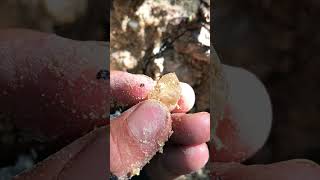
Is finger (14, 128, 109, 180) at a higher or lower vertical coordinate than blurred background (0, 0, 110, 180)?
lower

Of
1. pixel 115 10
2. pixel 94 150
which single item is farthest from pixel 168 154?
pixel 115 10

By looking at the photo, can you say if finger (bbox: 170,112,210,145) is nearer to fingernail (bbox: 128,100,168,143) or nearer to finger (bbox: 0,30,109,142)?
fingernail (bbox: 128,100,168,143)

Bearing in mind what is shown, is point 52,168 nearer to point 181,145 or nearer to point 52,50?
point 52,50

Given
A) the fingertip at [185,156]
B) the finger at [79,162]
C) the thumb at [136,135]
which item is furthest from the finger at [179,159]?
the finger at [79,162]

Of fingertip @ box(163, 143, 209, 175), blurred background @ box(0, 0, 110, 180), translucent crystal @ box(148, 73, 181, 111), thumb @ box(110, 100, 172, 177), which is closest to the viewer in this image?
blurred background @ box(0, 0, 110, 180)

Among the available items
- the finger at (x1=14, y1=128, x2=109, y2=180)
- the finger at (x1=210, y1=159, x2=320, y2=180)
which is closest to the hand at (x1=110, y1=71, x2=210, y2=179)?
the finger at (x1=14, y1=128, x2=109, y2=180)

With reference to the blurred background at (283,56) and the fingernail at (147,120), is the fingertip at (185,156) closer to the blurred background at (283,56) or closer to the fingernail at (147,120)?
the fingernail at (147,120)
